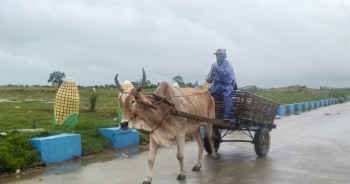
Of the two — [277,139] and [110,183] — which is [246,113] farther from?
[277,139]

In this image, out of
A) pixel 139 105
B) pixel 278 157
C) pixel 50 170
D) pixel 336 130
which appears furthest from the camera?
pixel 336 130

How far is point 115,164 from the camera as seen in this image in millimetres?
8078

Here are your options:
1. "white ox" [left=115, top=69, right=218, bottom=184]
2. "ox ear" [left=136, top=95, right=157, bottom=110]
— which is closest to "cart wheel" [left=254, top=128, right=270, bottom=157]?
"white ox" [left=115, top=69, right=218, bottom=184]

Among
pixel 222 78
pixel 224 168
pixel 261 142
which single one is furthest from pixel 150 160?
pixel 261 142

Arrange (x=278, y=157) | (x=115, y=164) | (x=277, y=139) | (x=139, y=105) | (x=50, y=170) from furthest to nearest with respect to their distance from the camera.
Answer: (x=277, y=139) < (x=278, y=157) < (x=115, y=164) < (x=50, y=170) < (x=139, y=105)

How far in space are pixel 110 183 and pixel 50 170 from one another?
153cm

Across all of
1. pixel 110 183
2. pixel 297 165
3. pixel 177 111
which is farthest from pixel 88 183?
pixel 297 165

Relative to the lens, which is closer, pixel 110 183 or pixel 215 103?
pixel 110 183

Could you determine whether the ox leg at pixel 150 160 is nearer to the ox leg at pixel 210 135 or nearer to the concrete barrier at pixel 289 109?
the ox leg at pixel 210 135

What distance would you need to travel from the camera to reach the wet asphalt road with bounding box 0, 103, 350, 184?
22.2ft

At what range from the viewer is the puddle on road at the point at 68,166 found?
675 centimetres

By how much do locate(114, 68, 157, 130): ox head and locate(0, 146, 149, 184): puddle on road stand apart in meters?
2.05

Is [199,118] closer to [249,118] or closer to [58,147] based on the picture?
[249,118]

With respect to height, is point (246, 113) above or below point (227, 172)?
above
